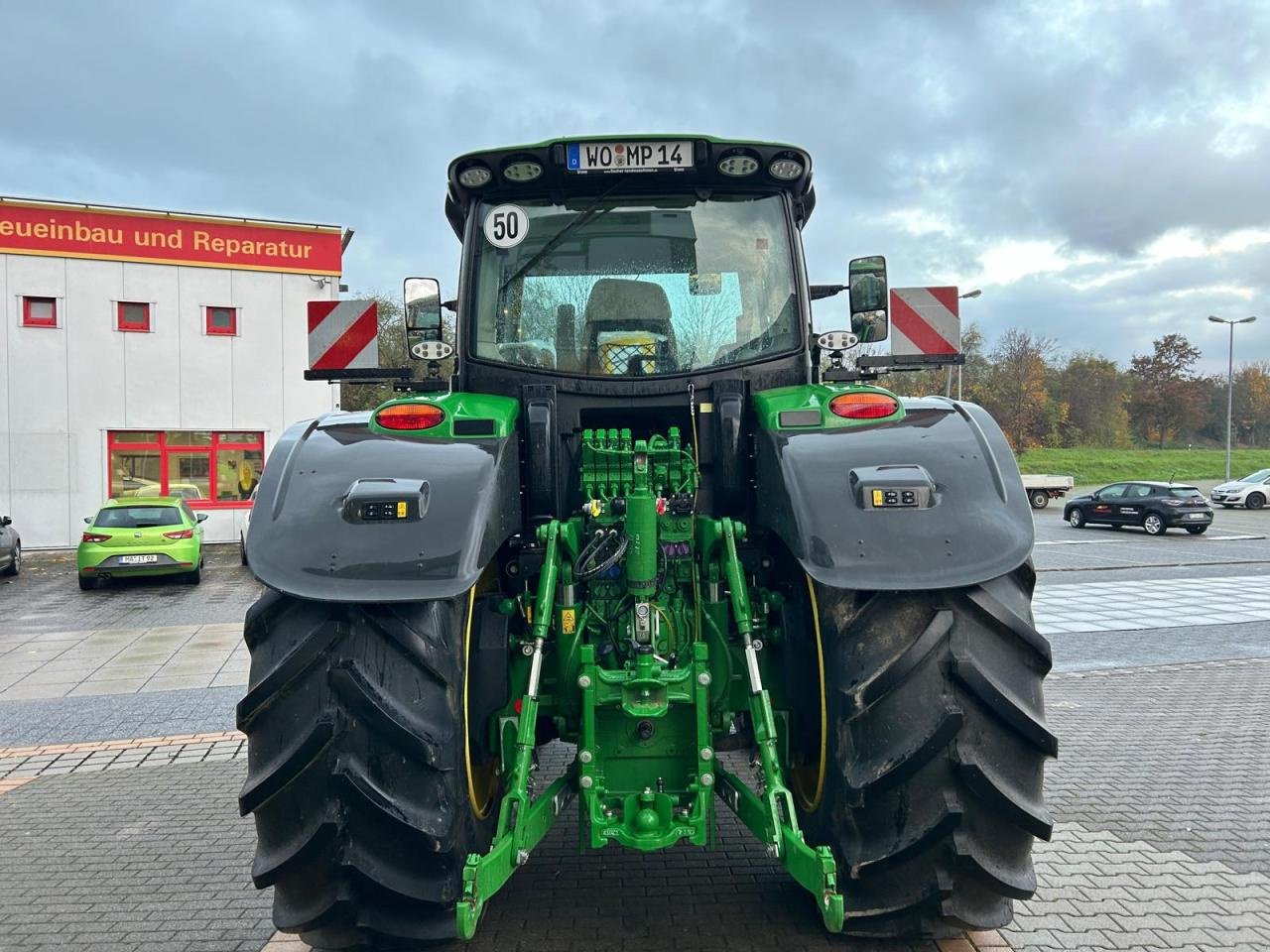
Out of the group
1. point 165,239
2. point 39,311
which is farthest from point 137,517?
point 165,239

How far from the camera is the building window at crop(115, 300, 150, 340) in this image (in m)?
21.6

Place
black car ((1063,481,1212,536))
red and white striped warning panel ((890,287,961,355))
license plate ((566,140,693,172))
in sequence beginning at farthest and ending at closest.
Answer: black car ((1063,481,1212,536))
red and white striped warning panel ((890,287,961,355))
license plate ((566,140,693,172))

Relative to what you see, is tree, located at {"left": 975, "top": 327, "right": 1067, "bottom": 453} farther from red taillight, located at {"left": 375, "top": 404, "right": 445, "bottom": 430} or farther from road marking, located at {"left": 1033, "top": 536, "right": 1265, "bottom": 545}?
red taillight, located at {"left": 375, "top": 404, "right": 445, "bottom": 430}

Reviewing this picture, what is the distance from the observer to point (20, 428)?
68.3 ft

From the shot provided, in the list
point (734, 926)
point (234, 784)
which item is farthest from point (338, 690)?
point (234, 784)

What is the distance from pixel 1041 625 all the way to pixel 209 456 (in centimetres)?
1896

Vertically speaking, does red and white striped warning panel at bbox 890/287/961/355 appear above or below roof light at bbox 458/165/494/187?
below

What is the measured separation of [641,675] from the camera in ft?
9.52

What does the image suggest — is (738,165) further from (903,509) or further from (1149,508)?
(1149,508)

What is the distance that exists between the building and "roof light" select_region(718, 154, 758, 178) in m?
19.7

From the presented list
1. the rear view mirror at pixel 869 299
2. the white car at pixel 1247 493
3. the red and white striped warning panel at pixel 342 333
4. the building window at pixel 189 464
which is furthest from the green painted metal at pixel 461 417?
the white car at pixel 1247 493

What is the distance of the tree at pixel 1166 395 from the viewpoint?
206 feet

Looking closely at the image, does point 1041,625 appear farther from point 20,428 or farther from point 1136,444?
point 1136,444

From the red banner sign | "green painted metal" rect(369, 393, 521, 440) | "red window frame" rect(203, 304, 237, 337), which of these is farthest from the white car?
"green painted metal" rect(369, 393, 521, 440)
